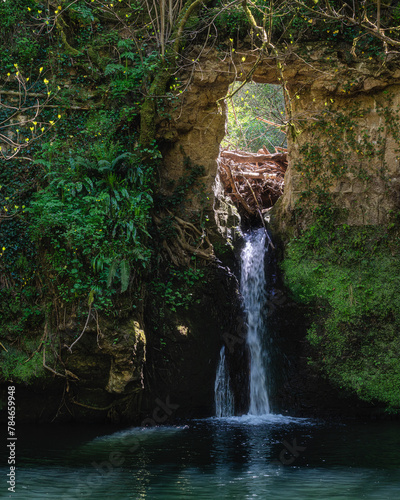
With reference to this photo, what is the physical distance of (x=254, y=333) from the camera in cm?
1130

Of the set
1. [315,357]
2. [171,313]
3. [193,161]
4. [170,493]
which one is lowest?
[170,493]

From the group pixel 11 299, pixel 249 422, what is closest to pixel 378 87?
pixel 249 422

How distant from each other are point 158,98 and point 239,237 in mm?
3672

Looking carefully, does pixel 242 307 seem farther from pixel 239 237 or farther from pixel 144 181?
pixel 144 181

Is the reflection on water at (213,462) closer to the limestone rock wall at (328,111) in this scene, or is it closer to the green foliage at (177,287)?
the green foliage at (177,287)

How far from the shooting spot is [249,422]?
9.81m

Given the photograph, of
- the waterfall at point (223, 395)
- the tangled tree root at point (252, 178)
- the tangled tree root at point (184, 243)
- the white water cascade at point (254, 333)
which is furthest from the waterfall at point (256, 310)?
the tangled tree root at point (252, 178)

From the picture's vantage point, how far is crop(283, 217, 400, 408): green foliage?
34.0 feet

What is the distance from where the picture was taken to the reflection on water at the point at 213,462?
19.4 ft

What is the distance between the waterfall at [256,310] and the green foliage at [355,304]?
2.47 ft

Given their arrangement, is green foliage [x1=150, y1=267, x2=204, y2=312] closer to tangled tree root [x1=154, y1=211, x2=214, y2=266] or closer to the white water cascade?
tangled tree root [x1=154, y1=211, x2=214, y2=266]

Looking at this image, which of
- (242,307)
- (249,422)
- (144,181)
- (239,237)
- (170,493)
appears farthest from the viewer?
(239,237)

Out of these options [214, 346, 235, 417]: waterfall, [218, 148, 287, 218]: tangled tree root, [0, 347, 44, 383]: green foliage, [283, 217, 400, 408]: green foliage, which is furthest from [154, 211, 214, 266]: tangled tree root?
[0, 347, 44, 383]: green foliage

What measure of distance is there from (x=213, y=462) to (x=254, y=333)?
440cm
